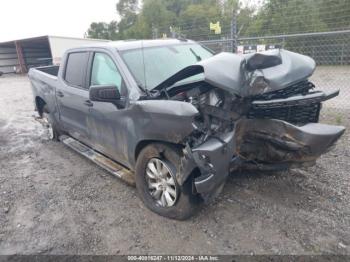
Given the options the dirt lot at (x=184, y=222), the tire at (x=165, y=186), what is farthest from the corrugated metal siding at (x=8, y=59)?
the tire at (x=165, y=186)

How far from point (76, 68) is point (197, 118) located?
8.34 feet

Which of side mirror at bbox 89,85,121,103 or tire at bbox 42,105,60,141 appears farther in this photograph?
tire at bbox 42,105,60,141

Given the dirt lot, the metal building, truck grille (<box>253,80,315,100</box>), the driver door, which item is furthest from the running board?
the metal building

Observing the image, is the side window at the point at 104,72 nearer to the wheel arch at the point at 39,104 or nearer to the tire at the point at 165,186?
the tire at the point at 165,186

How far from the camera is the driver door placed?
3.40 m

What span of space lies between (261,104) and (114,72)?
6.19 ft

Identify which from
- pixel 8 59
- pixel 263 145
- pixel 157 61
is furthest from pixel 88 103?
pixel 8 59

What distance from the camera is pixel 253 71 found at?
8.62 feet

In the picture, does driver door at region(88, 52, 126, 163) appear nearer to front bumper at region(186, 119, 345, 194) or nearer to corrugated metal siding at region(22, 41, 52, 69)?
front bumper at region(186, 119, 345, 194)

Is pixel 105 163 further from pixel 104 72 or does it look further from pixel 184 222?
pixel 184 222

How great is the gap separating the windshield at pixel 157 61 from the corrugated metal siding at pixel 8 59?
121 feet

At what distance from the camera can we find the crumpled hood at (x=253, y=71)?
253 centimetres

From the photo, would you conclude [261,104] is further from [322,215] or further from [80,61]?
[80,61]

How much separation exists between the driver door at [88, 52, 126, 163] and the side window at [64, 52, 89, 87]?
263 mm
